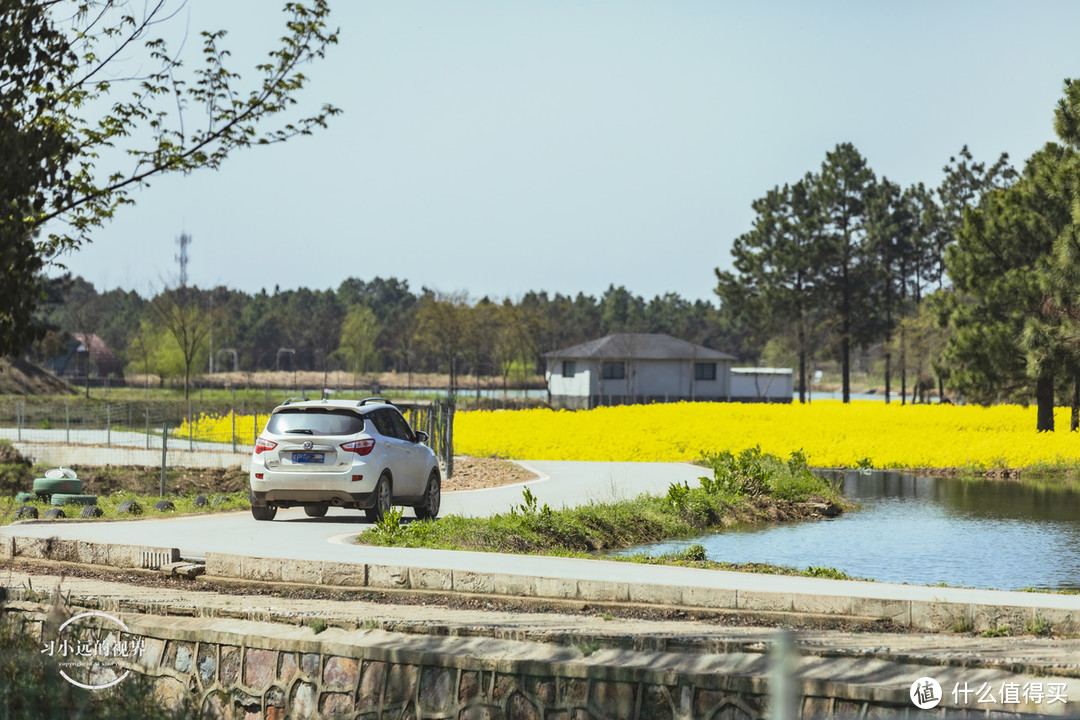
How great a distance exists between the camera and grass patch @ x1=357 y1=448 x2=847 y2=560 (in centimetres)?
1495

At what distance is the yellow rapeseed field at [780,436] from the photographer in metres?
34.5

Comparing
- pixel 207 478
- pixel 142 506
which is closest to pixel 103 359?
pixel 207 478

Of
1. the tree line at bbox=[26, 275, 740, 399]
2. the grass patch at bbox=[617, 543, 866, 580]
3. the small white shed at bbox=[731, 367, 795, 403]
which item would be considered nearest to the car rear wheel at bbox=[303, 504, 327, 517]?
the grass patch at bbox=[617, 543, 866, 580]

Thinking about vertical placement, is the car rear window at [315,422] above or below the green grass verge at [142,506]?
above

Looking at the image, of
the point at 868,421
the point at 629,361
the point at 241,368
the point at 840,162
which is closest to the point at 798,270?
the point at 840,162

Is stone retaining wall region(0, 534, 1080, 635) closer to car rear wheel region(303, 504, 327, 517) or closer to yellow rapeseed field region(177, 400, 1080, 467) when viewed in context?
car rear wheel region(303, 504, 327, 517)

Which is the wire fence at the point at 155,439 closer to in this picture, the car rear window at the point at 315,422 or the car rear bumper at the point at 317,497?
the car rear bumper at the point at 317,497

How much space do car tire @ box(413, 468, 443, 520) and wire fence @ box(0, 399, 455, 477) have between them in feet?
21.2

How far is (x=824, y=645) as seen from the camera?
27.5 feet

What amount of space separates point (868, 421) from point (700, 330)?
10882 centimetres

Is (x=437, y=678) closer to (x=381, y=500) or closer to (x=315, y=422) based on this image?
(x=381, y=500)
